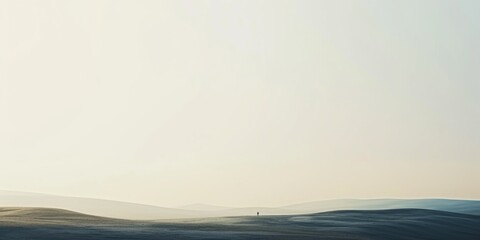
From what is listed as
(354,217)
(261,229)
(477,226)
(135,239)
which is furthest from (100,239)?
(477,226)

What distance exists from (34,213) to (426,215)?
1372 inches

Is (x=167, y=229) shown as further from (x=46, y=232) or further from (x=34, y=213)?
(x=34, y=213)

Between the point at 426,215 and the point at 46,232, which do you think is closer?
the point at 46,232

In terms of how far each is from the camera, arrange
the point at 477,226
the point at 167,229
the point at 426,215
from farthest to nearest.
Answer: the point at 426,215
the point at 477,226
the point at 167,229

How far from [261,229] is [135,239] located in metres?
12.1

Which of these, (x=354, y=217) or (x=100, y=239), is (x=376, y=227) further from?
(x=100, y=239)

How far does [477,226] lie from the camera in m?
67.4

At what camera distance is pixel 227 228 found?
48.5m

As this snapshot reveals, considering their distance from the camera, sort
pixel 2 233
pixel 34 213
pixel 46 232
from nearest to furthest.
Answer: pixel 2 233 → pixel 46 232 → pixel 34 213

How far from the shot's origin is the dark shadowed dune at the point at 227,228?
41.0 metres

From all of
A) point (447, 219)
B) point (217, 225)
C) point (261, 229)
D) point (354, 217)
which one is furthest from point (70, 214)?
point (447, 219)

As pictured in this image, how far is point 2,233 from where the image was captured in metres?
37.5

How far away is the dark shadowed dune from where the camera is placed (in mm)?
40969

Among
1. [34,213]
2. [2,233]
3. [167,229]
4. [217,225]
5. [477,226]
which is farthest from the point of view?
[477,226]
